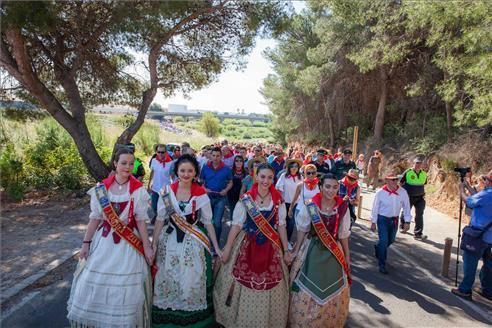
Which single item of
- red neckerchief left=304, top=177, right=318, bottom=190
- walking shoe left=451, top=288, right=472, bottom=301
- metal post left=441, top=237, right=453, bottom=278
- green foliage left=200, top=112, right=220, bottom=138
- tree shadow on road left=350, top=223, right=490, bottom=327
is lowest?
tree shadow on road left=350, top=223, right=490, bottom=327

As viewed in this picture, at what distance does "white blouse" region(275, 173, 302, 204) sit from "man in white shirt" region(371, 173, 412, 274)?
4.88 ft

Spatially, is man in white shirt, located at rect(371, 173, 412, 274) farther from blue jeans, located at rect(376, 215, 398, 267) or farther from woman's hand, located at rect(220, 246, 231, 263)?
woman's hand, located at rect(220, 246, 231, 263)

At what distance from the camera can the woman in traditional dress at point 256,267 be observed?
3.66 m

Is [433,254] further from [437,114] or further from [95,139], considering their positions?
[95,139]

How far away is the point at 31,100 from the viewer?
1226cm

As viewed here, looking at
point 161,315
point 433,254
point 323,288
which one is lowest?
point 433,254

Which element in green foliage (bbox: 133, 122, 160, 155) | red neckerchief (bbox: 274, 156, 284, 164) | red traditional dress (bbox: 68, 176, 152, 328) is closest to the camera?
red traditional dress (bbox: 68, 176, 152, 328)

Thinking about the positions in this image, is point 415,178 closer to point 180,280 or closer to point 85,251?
point 180,280

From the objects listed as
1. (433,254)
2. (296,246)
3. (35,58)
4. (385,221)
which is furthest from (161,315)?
(35,58)

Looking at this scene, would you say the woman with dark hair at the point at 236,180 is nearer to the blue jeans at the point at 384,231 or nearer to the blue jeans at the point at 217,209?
the blue jeans at the point at 217,209

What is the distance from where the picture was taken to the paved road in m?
4.29

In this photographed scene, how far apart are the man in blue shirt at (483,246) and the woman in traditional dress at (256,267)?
2815mm

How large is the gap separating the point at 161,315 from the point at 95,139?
1451cm

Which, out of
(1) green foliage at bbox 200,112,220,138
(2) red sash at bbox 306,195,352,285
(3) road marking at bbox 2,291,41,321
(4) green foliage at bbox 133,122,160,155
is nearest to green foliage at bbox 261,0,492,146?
(2) red sash at bbox 306,195,352,285
